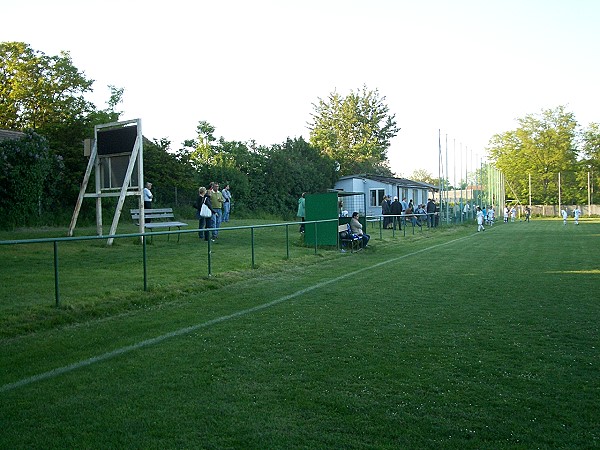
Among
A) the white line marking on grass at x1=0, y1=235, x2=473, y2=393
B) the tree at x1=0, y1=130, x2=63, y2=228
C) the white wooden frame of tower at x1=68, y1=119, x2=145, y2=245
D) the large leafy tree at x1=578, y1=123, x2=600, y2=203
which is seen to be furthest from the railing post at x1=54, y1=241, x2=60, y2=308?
the large leafy tree at x1=578, y1=123, x2=600, y2=203

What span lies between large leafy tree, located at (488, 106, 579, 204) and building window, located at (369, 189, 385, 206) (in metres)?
44.9

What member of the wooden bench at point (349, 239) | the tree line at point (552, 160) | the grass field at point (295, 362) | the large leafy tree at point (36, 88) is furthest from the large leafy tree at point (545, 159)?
the grass field at point (295, 362)

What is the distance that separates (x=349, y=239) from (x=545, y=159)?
7672 cm

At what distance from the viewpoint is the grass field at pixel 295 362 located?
4.34m

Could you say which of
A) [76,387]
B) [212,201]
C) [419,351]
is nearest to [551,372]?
[419,351]

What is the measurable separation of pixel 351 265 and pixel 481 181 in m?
46.4

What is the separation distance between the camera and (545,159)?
87.7m

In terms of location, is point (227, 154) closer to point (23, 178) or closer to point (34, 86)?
point (34, 86)

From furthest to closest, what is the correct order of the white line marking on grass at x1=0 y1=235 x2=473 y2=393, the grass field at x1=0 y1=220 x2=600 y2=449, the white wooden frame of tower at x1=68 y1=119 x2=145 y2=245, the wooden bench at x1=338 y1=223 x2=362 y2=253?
the wooden bench at x1=338 y1=223 x2=362 y2=253, the white wooden frame of tower at x1=68 y1=119 x2=145 y2=245, the white line marking on grass at x1=0 y1=235 x2=473 y2=393, the grass field at x1=0 y1=220 x2=600 y2=449

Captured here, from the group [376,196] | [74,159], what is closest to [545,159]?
[376,196]

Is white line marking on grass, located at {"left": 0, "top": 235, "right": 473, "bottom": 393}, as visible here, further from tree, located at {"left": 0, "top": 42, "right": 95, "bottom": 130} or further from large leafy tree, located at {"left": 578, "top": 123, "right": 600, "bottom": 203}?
large leafy tree, located at {"left": 578, "top": 123, "right": 600, "bottom": 203}

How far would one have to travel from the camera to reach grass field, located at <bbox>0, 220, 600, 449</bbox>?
434 cm

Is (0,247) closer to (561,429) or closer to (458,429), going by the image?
(458,429)

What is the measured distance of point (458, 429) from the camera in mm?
4305
